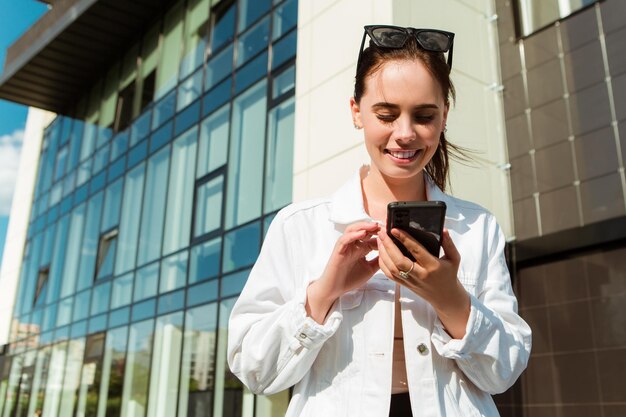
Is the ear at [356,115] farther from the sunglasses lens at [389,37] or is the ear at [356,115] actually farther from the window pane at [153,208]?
the window pane at [153,208]

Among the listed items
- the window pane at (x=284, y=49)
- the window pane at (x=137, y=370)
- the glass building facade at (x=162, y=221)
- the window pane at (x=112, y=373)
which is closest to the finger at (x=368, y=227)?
the glass building facade at (x=162, y=221)

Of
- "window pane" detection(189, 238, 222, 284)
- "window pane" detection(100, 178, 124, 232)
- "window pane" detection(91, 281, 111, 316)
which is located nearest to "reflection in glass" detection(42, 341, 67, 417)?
"window pane" detection(91, 281, 111, 316)

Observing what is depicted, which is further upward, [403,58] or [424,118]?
[403,58]

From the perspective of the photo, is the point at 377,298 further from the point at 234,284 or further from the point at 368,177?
the point at 234,284

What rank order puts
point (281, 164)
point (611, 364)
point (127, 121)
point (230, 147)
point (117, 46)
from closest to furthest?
1. point (611, 364)
2. point (281, 164)
3. point (230, 147)
4. point (127, 121)
5. point (117, 46)

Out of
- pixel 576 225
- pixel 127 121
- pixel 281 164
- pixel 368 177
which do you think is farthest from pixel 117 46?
pixel 368 177

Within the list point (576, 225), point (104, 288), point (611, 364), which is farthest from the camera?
point (104, 288)

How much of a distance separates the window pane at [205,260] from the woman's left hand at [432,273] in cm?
819

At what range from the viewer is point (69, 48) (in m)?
15.5

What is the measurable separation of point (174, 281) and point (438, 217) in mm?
9575

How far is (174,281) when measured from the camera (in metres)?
10.5

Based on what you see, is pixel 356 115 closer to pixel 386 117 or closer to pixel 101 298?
pixel 386 117

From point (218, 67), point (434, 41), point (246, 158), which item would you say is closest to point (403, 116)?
point (434, 41)

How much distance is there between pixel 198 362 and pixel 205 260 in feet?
5.30
